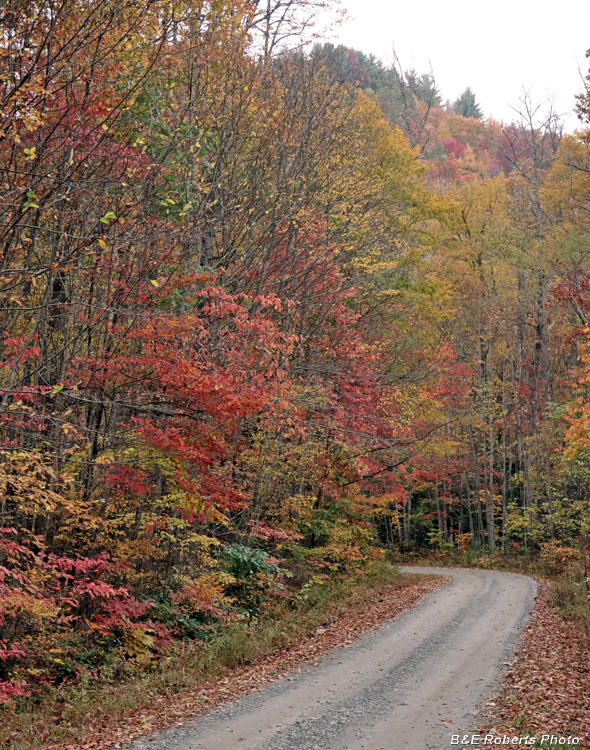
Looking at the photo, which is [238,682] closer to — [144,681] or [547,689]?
[144,681]

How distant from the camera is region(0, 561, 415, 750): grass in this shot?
764 cm

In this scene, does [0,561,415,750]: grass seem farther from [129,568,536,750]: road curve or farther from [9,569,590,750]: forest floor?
[129,568,536,750]: road curve

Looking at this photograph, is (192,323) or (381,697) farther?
(192,323)

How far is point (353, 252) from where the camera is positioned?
17.4 meters

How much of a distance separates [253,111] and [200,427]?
6126 millimetres

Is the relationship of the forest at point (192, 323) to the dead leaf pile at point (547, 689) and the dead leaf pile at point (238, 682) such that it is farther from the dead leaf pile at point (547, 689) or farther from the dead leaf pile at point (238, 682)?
the dead leaf pile at point (547, 689)

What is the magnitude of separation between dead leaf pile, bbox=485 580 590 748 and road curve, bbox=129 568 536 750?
1.00 ft

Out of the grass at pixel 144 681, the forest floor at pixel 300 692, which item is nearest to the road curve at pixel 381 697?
the forest floor at pixel 300 692

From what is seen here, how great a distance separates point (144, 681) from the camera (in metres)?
9.10

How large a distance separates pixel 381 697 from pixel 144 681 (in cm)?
348

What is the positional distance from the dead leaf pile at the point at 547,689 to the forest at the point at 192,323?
12.1 ft

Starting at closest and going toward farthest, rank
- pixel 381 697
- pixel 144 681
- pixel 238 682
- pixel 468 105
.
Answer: pixel 381 697
pixel 144 681
pixel 238 682
pixel 468 105

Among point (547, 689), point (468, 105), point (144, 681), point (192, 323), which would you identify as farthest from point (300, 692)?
point (468, 105)

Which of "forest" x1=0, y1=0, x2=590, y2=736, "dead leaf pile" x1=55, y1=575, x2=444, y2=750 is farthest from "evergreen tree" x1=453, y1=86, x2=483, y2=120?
"dead leaf pile" x1=55, y1=575, x2=444, y2=750
